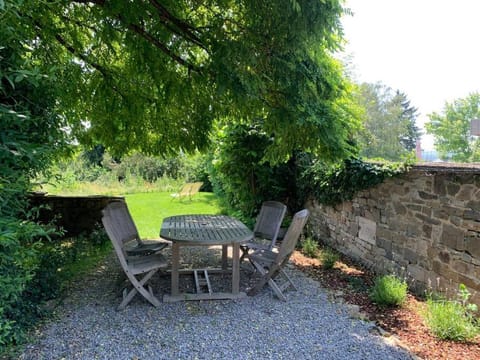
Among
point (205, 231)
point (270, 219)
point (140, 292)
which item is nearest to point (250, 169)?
point (270, 219)

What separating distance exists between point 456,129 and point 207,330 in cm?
3249

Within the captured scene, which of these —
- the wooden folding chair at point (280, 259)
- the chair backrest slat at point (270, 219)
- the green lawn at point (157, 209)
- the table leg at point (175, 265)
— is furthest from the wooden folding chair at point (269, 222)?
the green lawn at point (157, 209)

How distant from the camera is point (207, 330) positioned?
2975 mm

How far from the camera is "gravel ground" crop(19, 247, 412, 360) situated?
260 cm

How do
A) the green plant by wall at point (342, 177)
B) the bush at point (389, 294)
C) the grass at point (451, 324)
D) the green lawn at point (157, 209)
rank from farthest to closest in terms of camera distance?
the green lawn at point (157, 209) < the green plant by wall at point (342, 177) < the bush at point (389, 294) < the grass at point (451, 324)

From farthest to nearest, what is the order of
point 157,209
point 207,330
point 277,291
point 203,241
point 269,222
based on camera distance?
point 157,209 → point 269,222 → point 277,291 → point 203,241 → point 207,330

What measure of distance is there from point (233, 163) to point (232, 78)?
4205 millimetres

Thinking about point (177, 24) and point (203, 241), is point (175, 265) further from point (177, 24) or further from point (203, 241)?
point (177, 24)

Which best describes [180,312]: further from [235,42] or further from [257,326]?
[235,42]

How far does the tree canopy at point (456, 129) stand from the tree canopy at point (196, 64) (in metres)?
29.5

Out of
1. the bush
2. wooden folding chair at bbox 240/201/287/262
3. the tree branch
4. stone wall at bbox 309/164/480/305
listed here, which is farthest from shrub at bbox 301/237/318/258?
the tree branch

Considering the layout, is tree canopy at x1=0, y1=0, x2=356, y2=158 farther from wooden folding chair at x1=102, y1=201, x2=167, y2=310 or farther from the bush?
the bush

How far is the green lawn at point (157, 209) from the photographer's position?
316 inches

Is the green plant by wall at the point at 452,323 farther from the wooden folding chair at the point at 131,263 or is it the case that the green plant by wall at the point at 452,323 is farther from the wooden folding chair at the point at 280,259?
the wooden folding chair at the point at 131,263
